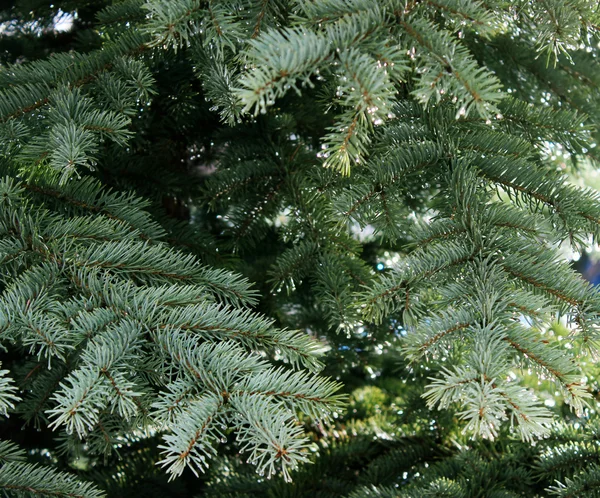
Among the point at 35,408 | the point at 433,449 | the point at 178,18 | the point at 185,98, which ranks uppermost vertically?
the point at 185,98

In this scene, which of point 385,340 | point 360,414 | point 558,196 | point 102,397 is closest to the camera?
point 102,397

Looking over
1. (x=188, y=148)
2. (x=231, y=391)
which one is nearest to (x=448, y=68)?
(x=231, y=391)

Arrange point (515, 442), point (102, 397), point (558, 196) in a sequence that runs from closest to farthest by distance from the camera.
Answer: point (102, 397), point (558, 196), point (515, 442)

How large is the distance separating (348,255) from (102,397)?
48 cm

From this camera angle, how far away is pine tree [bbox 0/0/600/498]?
1.65 ft

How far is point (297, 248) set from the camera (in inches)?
32.9

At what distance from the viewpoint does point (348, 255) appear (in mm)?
884

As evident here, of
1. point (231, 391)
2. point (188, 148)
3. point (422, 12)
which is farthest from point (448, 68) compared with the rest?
point (188, 148)

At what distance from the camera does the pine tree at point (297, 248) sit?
0.50m

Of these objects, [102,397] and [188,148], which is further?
[188,148]

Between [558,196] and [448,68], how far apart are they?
0.80 ft

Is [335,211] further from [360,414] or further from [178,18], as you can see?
[360,414]

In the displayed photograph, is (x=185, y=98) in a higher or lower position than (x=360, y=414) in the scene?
higher

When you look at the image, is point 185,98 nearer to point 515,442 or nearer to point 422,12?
point 422,12
